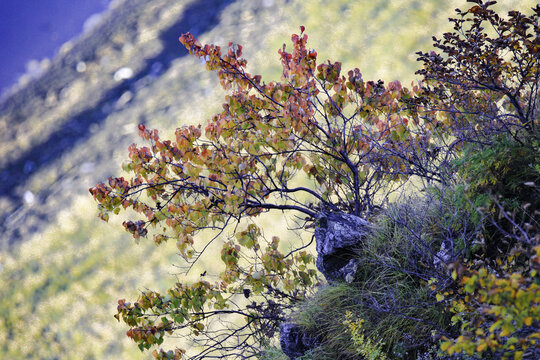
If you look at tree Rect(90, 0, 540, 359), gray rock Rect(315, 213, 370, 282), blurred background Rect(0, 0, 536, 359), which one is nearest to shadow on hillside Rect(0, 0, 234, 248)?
blurred background Rect(0, 0, 536, 359)

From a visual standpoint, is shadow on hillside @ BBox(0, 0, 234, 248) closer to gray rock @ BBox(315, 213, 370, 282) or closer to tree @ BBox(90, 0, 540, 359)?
tree @ BBox(90, 0, 540, 359)

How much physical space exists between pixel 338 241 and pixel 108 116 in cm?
2109

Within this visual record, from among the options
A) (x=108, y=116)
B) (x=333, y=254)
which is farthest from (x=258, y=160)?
(x=108, y=116)

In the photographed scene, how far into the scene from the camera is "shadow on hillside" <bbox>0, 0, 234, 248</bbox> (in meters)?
23.5

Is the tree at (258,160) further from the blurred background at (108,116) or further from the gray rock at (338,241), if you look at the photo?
the blurred background at (108,116)

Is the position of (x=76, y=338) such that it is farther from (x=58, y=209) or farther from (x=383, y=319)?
(x=383, y=319)

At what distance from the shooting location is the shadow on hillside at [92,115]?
23.5m

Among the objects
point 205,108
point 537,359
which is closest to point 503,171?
point 537,359

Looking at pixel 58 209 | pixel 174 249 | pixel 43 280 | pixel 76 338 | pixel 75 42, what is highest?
pixel 75 42

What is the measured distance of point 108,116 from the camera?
23797 mm

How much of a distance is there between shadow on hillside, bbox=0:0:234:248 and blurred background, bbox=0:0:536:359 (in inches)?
2.9

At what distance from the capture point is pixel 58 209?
20.8 metres

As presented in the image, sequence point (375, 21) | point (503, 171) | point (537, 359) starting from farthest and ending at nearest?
point (375, 21)
point (503, 171)
point (537, 359)

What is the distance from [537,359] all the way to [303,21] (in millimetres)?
22739
